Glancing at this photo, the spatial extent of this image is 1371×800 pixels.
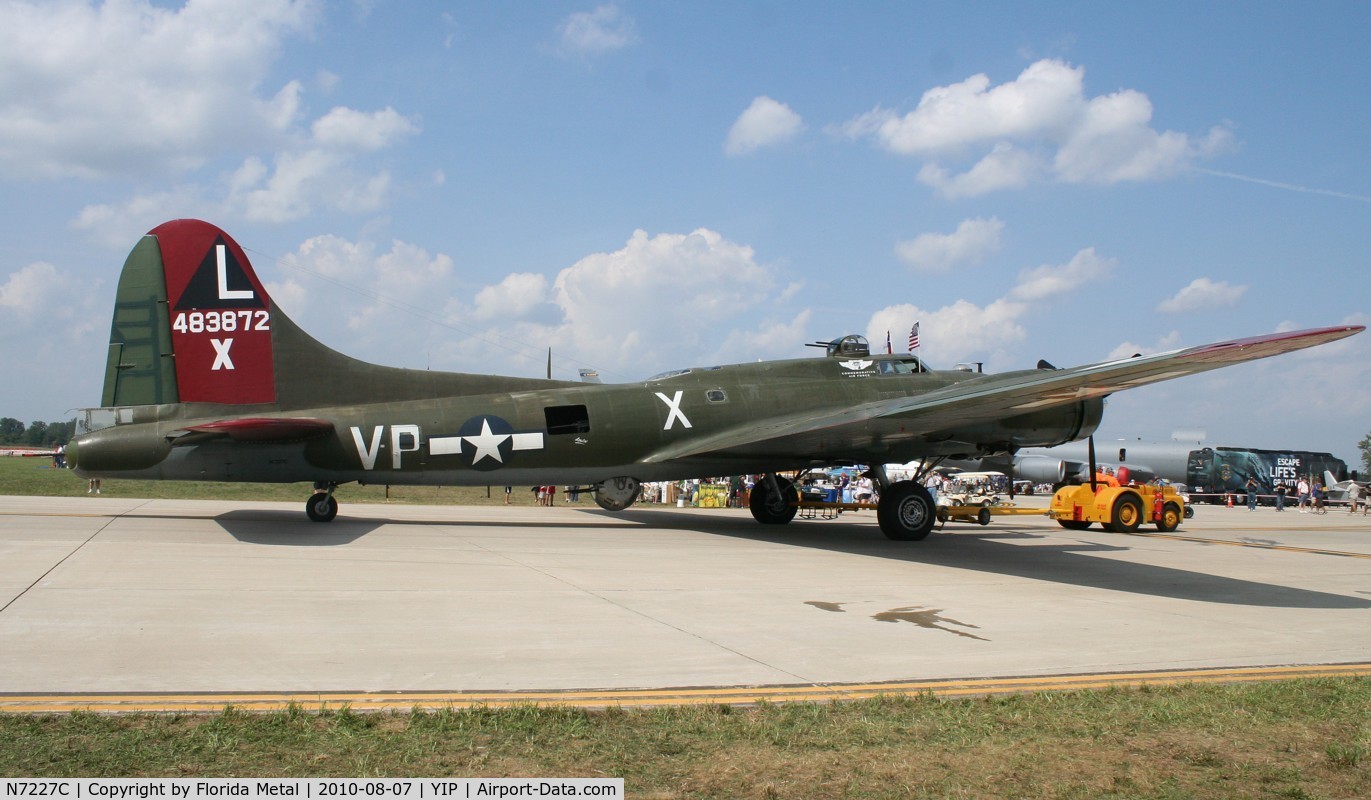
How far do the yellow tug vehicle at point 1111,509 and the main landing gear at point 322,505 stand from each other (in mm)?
19431

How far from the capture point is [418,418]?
1841 centimetres

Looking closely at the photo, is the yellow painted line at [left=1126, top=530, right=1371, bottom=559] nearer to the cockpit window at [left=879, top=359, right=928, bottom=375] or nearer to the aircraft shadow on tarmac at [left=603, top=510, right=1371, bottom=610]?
the aircraft shadow on tarmac at [left=603, top=510, right=1371, bottom=610]

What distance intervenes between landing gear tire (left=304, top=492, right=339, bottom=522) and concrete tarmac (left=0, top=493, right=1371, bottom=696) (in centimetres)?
32

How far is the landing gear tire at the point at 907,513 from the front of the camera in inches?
770

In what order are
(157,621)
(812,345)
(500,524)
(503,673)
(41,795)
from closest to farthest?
(41,795)
(503,673)
(157,621)
(500,524)
(812,345)

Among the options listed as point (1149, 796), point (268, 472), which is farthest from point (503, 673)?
point (268, 472)

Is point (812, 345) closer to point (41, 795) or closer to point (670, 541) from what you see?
point (670, 541)

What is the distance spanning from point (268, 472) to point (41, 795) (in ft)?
46.2

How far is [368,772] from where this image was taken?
16.3 feet

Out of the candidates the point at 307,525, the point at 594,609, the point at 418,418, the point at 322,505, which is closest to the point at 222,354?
the point at 322,505

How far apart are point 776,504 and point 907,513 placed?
166 inches

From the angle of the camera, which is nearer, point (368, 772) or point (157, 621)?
point (368, 772)

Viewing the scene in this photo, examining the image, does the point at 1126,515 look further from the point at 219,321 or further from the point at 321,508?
the point at 219,321

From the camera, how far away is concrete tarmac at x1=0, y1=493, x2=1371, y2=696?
7496 millimetres
